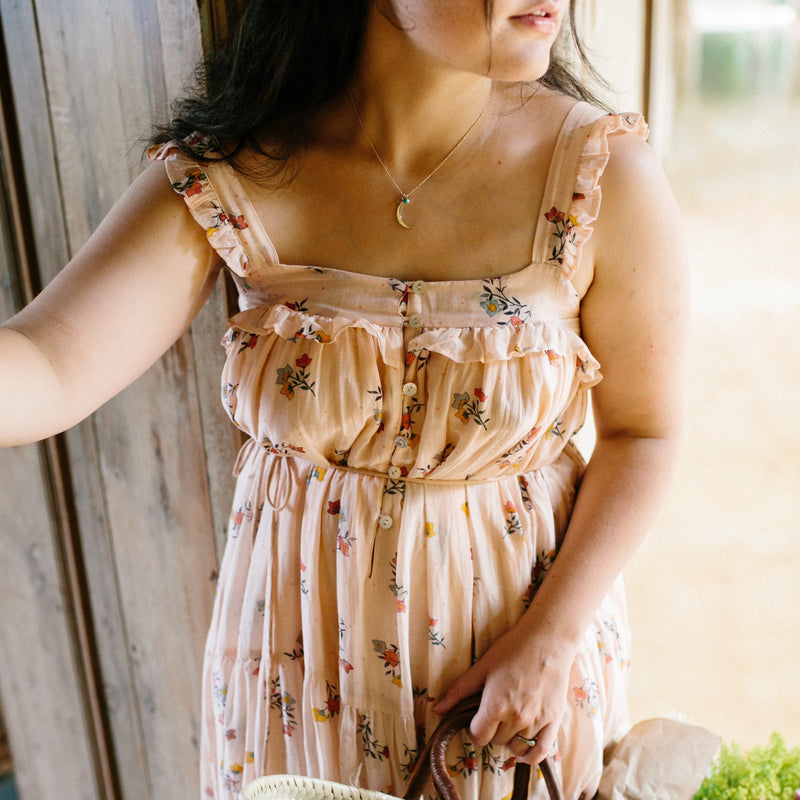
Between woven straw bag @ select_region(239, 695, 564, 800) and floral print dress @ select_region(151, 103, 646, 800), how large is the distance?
5cm

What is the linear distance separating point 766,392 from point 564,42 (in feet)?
11.6

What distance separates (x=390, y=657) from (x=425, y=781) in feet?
0.42

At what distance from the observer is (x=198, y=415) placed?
4.29 feet

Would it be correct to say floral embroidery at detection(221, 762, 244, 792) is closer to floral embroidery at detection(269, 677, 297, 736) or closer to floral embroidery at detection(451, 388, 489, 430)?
floral embroidery at detection(269, 677, 297, 736)

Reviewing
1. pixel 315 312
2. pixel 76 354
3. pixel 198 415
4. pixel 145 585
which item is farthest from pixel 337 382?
pixel 145 585

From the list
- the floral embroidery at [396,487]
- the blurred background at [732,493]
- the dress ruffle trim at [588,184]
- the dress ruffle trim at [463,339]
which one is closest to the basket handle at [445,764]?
the floral embroidery at [396,487]

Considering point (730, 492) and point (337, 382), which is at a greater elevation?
point (337, 382)

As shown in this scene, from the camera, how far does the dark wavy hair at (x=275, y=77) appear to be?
37.5 inches

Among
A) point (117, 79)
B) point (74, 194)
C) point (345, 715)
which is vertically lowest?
point (345, 715)

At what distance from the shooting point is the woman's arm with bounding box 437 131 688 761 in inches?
34.0

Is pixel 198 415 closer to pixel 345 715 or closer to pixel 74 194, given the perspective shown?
pixel 74 194

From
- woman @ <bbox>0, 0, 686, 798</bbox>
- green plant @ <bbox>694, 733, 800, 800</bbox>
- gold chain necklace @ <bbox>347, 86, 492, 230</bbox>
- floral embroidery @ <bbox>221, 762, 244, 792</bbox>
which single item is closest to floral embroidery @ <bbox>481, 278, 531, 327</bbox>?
woman @ <bbox>0, 0, 686, 798</bbox>

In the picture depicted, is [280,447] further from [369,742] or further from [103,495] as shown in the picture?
[103,495]

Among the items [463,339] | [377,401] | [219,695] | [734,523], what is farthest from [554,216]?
[734,523]
